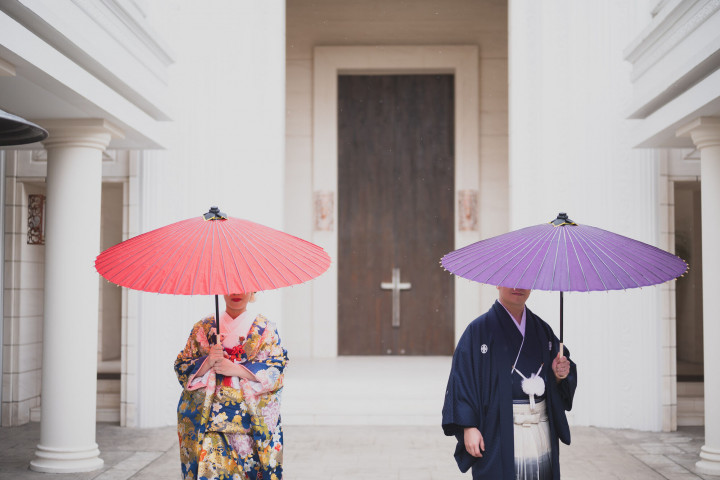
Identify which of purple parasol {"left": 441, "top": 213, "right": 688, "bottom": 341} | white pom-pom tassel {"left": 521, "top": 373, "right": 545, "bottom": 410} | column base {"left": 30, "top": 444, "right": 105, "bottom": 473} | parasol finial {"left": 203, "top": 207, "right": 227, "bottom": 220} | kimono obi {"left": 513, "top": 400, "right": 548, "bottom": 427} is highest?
parasol finial {"left": 203, "top": 207, "right": 227, "bottom": 220}

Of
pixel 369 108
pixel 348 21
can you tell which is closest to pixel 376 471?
pixel 369 108

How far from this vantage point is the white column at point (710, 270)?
6.50m

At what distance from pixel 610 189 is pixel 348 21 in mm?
5243

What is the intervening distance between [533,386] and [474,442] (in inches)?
15.4

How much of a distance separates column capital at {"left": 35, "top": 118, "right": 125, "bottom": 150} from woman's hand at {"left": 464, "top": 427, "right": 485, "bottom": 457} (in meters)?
4.24

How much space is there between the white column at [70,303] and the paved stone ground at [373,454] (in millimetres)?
286

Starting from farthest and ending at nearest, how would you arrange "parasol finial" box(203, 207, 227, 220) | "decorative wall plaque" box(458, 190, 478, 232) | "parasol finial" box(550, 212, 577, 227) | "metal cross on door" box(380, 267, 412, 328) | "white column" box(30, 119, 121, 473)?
1. "metal cross on door" box(380, 267, 412, 328)
2. "decorative wall plaque" box(458, 190, 478, 232)
3. "white column" box(30, 119, 121, 473)
4. "parasol finial" box(203, 207, 227, 220)
5. "parasol finial" box(550, 212, 577, 227)

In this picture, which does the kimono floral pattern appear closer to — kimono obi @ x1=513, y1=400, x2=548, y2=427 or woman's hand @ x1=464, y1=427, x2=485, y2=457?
woman's hand @ x1=464, y1=427, x2=485, y2=457

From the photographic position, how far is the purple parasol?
10.6 feet

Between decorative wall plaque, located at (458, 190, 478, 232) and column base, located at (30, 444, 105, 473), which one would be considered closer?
column base, located at (30, 444, 105, 473)

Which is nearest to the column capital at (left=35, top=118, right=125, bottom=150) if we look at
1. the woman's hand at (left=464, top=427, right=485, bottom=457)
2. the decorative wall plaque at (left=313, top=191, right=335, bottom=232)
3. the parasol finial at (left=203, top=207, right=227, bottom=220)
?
the parasol finial at (left=203, top=207, right=227, bottom=220)

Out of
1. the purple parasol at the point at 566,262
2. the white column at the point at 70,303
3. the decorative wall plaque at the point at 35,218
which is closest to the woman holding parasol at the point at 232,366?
the purple parasol at the point at 566,262

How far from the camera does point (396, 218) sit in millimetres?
11969

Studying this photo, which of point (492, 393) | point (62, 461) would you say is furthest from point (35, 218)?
point (492, 393)
